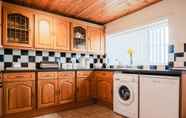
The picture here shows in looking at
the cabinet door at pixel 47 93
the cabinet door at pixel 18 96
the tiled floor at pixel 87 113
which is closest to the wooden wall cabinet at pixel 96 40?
the cabinet door at pixel 47 93

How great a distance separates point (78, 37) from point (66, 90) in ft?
4.33

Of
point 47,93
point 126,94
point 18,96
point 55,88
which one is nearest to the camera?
point 18,96

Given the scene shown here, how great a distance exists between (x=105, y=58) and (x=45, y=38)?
5.89 feet

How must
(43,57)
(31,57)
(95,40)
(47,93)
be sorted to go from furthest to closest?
(95,40), (43,57), (31,57), (47,93)

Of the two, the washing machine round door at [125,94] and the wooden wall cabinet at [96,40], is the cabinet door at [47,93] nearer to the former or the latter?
the washing machine round door at [125,94]

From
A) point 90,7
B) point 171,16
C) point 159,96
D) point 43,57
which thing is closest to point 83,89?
point 43,57

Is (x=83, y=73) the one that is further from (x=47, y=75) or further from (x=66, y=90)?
(x=47, y=75)

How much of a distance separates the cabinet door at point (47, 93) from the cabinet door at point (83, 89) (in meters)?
0.53

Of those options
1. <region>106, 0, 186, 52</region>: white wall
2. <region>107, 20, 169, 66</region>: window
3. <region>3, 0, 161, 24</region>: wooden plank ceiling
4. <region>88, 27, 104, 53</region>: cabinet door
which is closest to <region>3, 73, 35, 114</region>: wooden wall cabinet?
<region>3, 0, 161, 24</region>: wooden plank ceiling

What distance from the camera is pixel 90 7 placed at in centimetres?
274

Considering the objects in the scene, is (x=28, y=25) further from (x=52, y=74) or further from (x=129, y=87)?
(x=129, y=87)

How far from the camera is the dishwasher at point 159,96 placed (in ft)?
5.50

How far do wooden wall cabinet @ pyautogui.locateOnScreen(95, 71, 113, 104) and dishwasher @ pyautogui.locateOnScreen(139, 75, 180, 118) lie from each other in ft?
2.51

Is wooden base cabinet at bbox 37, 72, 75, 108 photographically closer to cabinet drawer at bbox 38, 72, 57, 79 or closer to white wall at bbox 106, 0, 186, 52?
cabinet drawer at bbox 38, 72, 57, 79
